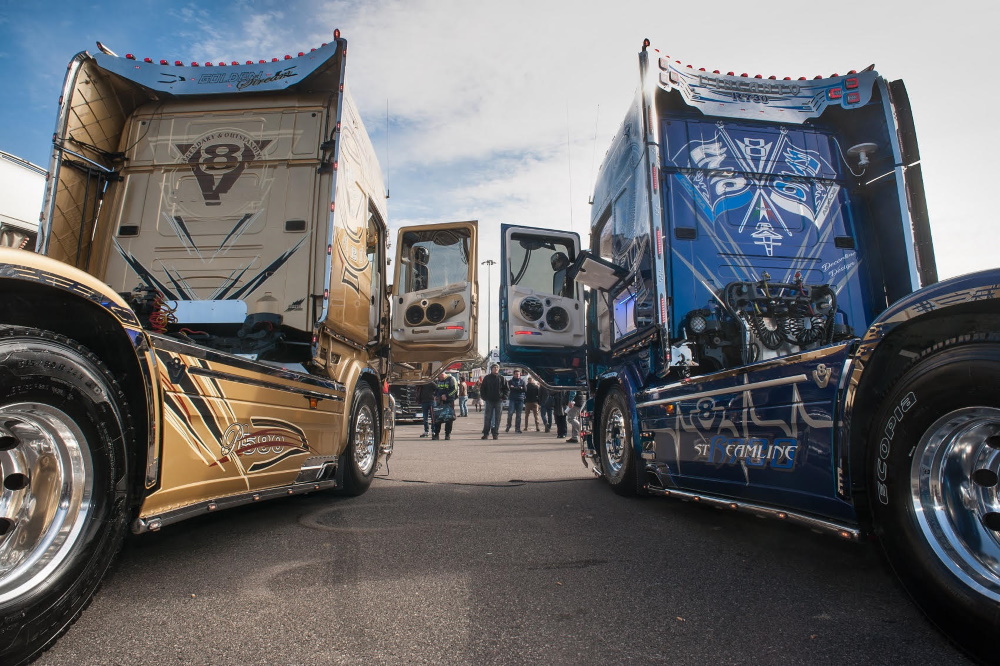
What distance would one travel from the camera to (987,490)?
1.79 m

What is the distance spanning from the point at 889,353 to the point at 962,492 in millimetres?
507

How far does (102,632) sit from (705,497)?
301 centimetres

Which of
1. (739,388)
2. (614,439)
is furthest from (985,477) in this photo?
(614,439)

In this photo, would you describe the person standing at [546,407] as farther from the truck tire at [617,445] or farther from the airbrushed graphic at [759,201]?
the airbrushed graphic at [759,201]

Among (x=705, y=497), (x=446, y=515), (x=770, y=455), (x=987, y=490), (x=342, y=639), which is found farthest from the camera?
(x=446, y=515)

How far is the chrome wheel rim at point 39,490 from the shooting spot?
71.3 inches

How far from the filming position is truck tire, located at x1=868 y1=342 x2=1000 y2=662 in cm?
165

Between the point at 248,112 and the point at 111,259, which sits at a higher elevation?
the point at 248,112

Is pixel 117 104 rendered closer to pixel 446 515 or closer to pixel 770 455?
pixel 446 515

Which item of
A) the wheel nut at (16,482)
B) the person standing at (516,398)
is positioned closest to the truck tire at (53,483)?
the wheel nut at (16,482)

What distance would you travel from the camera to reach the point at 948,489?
6.09 ft

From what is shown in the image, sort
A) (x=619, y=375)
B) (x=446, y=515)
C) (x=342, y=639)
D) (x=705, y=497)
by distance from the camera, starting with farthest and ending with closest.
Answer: (x=619, y=375) < (x=446, y=515) < (x=705, y=497) < (x=342, y=639)

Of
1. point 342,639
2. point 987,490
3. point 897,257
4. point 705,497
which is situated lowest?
point 342,639

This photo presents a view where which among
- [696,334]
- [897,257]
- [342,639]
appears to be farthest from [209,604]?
[897,257]
